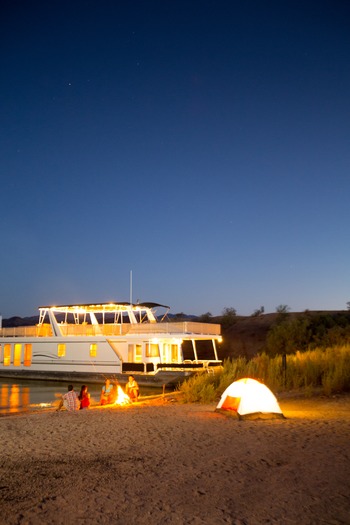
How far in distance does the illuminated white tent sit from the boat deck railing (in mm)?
14594

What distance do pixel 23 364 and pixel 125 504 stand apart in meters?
30.8

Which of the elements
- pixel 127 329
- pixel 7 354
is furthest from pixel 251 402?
pixel 7 354

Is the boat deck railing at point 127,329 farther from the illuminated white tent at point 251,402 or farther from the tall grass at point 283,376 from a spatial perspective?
the illuminated white tent at point 251,402

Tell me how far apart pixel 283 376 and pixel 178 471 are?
11.7m

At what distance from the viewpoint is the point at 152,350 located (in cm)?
2858

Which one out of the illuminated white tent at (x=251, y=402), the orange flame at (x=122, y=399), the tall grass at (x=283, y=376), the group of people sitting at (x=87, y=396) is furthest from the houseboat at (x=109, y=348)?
the illuminated white tent at (x=251, y=402)

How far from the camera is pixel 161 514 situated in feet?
17.5

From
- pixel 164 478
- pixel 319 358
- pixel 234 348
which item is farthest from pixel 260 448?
pixel 234 348

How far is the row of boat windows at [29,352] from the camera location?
28677 millimetres

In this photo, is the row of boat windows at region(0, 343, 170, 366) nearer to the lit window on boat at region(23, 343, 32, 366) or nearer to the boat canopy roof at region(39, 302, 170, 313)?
the lit window on boat at region(23, 343, 32, 366)

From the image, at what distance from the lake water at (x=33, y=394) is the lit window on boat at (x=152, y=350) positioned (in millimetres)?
2139

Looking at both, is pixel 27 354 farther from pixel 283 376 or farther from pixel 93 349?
pixel 283 376

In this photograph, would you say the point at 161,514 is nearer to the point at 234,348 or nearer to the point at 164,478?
the point at 164,478

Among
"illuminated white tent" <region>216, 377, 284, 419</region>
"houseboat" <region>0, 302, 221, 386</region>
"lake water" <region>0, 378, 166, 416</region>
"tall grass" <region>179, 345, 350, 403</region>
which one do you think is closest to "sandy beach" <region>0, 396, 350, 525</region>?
"illuminated white tent" <region>216, 377, 284, 419</region>
